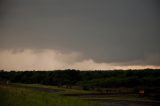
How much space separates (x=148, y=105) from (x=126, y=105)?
2400 millimetres

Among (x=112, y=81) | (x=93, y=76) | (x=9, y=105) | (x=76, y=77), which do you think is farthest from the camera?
(x=93, y=76)

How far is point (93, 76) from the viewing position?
98688mm

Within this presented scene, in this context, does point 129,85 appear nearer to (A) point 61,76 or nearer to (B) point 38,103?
(A) point 61,76

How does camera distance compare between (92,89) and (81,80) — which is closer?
(92,89)

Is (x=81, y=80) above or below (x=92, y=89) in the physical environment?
above

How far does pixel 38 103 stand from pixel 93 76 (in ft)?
256

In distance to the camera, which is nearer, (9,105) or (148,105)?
(9,105)

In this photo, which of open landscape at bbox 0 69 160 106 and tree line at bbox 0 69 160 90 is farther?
tree line at bbox 0 69 160 90

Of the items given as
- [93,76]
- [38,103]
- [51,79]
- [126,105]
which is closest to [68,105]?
[38,103]

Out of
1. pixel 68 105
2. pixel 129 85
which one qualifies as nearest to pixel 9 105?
pixel 68 105

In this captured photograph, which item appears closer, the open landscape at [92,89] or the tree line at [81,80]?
the open landscape at [92,89]

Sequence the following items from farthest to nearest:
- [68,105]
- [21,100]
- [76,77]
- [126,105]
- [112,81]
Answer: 1. [76,77]
2. [112,81]
3. [126,105]
4. [68,105]
5. [21,100]

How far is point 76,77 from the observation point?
3465 inches

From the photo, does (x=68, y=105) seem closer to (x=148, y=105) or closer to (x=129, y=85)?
(x=148, y=105)
